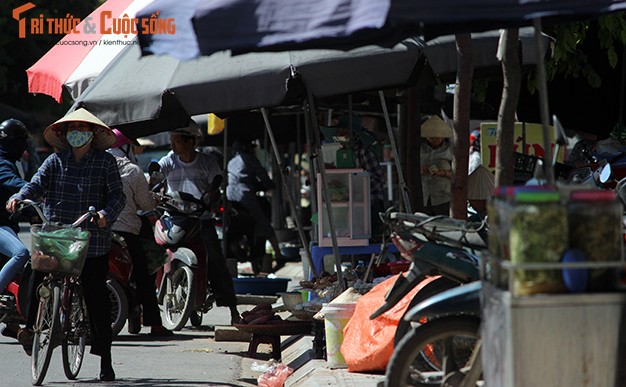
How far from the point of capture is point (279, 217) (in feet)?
68.9

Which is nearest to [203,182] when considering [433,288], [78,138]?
[78,138]

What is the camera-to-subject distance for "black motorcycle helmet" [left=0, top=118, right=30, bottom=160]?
934 cm

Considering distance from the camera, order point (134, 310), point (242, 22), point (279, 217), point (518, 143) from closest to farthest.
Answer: point (242, 22), point (134, 310), point (518, 143), point (279, 217)

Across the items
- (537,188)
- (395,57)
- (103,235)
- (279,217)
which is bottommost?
(279,217)

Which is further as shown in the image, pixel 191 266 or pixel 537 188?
pixel 191 266

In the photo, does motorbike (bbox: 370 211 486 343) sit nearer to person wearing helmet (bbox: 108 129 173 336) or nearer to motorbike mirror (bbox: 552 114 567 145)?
motorbike mirror (bbox: 552 114 567 145)

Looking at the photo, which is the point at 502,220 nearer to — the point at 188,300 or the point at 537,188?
the point at 537,188

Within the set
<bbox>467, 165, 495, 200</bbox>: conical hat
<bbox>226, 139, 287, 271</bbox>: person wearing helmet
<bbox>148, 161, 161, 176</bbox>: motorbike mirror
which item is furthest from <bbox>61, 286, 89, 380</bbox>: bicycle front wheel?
<bbox>226, 139, 287, 271</bbox>: person wearing helmet

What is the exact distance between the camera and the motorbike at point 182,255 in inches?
420

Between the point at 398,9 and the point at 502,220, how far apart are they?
122cm

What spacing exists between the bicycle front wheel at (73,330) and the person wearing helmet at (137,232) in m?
2.38

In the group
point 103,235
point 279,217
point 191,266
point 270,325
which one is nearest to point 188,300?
point 191,266

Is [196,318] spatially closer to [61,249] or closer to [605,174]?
[61,249]

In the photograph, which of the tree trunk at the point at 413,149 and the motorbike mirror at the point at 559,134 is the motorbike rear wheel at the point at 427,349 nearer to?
the motorbike mirror at the point at 559,134
